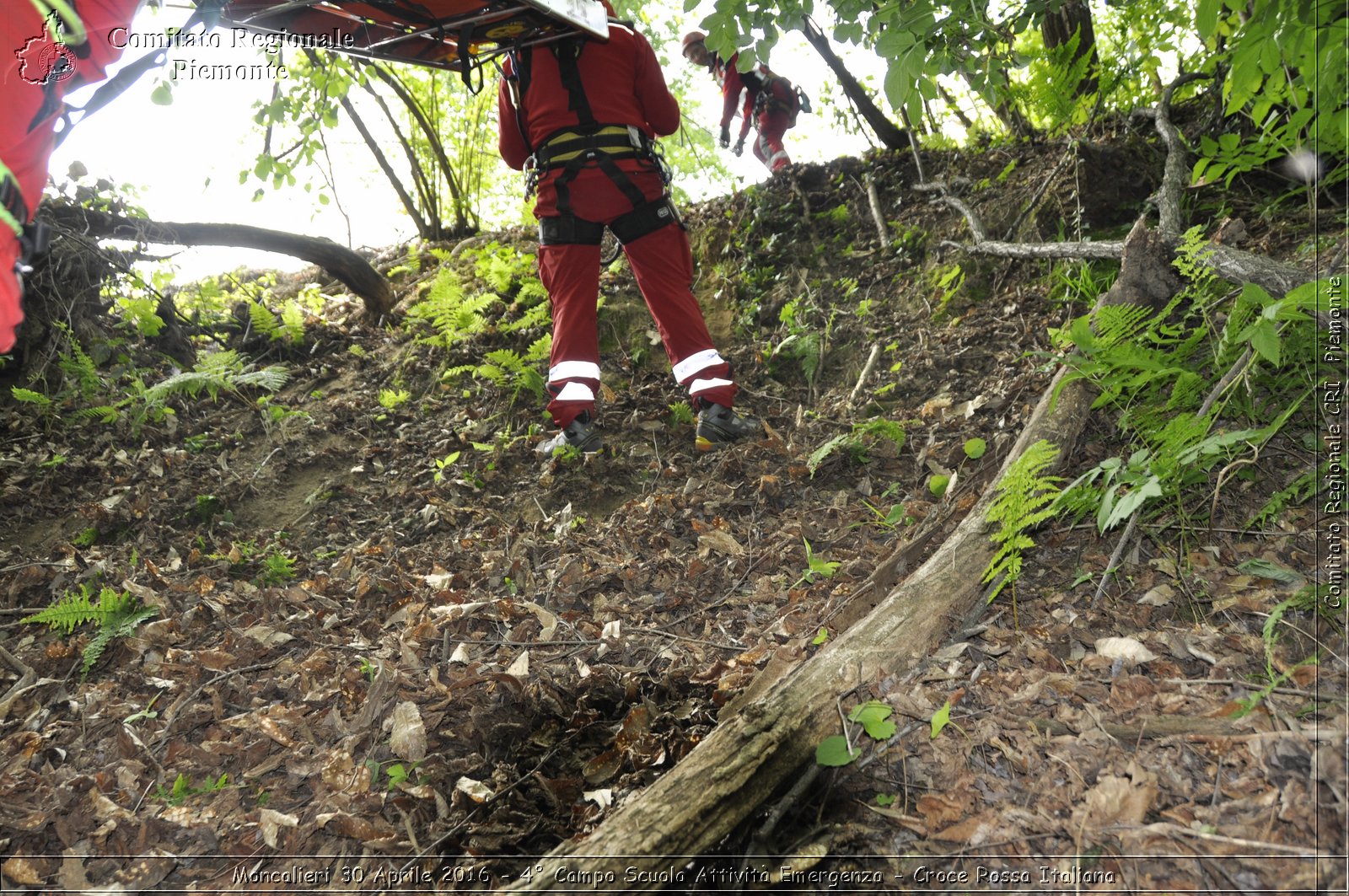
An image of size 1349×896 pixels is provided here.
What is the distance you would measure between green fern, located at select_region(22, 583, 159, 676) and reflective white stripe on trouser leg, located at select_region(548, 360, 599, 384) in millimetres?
2473

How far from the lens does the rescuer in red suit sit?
15.3 feet

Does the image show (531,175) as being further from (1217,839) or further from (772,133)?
(1217,839)

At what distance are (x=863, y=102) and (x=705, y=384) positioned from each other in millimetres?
3677

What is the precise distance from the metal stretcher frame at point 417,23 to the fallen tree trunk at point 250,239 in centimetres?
218

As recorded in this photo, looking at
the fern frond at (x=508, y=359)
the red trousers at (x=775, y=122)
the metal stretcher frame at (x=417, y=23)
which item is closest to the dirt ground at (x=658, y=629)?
the fern frond at (x=508, y=359)

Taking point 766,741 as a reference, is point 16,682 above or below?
above

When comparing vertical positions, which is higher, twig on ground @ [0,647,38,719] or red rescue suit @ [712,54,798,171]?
red rescue suit @ [712,54,798,171]

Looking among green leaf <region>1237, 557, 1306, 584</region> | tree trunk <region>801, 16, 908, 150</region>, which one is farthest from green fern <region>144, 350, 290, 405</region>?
green leaf <region>1237, 557, 1306, 584</region>

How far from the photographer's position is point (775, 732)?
2078mm

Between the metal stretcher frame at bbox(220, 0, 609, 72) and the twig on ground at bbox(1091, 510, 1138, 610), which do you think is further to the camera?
the metal stretcher frame at bbox(220, 0, 609, 72)

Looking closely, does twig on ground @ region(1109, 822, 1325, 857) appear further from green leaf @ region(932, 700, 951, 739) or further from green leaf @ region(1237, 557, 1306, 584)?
green leaf @ region(1237, 557, 1306, 584)

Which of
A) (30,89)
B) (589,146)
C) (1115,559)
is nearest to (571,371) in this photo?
(589,146)

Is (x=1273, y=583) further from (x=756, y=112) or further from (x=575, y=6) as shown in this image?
(x=756, y=112)

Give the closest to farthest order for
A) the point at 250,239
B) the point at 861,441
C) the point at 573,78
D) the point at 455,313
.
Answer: the point at 861,441 < the point at 573,78 < the point at 455,313 < the point at 250,239
